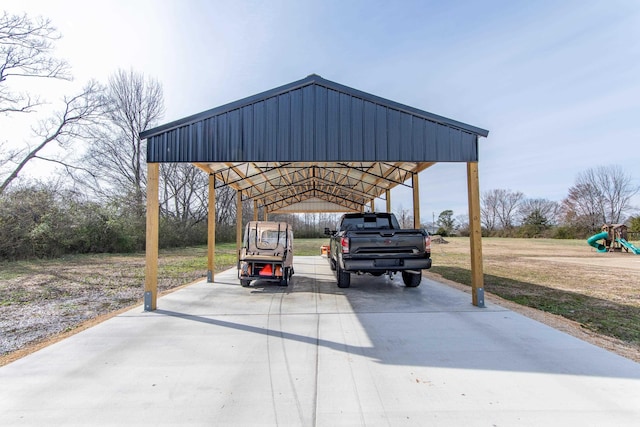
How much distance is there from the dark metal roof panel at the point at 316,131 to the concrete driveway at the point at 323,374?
3030 millimetres

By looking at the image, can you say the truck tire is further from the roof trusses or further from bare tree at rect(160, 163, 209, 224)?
bare tree at rect(160, 163, 209, 224)

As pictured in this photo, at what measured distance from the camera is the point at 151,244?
5.69 m

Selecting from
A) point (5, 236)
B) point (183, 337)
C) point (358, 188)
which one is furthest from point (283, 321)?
point (5, 236)

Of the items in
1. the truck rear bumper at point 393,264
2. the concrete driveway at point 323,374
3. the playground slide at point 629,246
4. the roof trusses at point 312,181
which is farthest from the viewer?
the playground slide at point 629,246

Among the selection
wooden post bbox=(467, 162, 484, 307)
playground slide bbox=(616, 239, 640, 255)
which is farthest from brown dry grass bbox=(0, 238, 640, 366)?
playground slide bbox=(616, 239, 640, 255)

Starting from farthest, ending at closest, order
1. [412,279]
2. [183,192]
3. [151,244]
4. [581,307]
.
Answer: [183,192]
[412,279]
[581,307]
[151,244]

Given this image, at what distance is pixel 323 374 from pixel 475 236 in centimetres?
434

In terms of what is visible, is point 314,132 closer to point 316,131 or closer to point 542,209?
point 316,131

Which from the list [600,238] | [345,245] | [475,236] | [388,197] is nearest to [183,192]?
[388,197]

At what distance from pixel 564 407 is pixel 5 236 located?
66.8 feet

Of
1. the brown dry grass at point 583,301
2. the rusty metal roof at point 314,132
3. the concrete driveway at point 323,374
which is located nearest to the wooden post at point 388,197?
the brown dry grass at point 583,301

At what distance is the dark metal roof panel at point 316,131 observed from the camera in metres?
5.79

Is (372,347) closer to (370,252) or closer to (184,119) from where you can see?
(370,252)

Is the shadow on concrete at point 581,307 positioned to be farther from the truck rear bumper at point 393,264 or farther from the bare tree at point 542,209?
the bare tree at point 542,209
